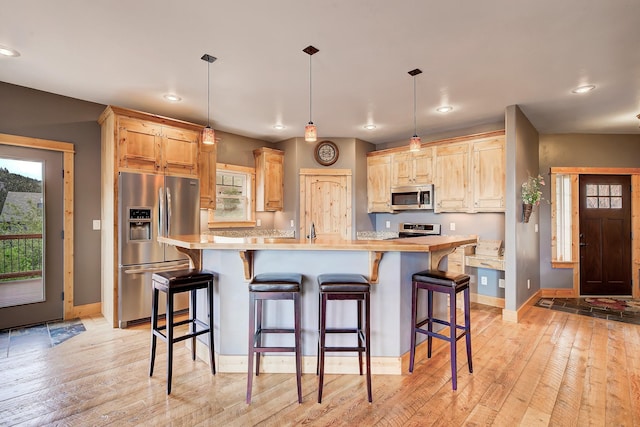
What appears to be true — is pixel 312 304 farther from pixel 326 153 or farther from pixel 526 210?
pixel 326 153

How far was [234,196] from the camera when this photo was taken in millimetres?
5711

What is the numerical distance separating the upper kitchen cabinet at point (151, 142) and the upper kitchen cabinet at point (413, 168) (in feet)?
10.4

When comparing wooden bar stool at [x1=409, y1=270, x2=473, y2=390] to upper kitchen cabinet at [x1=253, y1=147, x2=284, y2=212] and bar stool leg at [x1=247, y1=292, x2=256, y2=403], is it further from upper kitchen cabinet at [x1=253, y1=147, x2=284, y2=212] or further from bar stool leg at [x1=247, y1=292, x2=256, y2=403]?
upper kitchen cabinet at [x1=253, y1=147, x2=284, y2=212]

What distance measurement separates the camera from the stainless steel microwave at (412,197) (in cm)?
525

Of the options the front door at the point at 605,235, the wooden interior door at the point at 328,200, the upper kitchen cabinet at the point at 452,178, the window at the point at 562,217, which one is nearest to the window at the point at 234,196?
the wooden interior door at the point at 328,200

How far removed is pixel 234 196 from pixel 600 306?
5766mm

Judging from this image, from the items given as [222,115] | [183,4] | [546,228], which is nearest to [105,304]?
[222,115]

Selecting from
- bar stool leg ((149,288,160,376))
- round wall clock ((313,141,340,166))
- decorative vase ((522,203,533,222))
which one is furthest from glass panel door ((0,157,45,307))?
decorative vase ((522,203,533,222))

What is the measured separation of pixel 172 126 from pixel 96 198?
127 cm

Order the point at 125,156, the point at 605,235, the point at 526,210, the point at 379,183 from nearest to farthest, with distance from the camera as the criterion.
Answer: the point at 125,156, the point at 526,210, the point at 605,235, the point at 379,183

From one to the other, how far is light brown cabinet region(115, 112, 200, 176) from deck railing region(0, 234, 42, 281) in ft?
4.17

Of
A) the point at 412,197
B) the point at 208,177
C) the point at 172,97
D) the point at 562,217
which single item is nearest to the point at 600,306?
the point at 562,217

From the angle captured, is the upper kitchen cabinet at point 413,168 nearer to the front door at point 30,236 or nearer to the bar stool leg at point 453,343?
the bar stool leg at point 453,343

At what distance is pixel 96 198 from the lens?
13.5 feet
